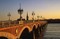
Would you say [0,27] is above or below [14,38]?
above

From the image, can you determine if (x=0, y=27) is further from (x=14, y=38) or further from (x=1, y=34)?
(x=14, y=38)

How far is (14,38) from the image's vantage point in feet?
72.9

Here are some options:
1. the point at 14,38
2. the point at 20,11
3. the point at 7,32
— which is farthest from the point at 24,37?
the point at 7,32

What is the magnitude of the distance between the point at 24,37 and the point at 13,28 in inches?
748

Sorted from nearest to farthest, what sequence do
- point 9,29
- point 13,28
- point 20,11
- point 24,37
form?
point 9,29 < point 13,28 < point 20,11 < point 24,37

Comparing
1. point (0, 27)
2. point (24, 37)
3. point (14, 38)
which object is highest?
point (0, 27)

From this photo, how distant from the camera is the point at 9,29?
2008 centimetres

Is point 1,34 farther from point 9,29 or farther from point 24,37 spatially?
point 24,37

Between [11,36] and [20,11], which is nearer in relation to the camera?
[11,36]

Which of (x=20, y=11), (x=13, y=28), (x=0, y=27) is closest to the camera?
(x=0, y=27)

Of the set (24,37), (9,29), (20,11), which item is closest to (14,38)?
(9,29)

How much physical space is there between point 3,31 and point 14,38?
146 inches

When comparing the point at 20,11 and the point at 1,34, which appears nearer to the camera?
the point at 1,34

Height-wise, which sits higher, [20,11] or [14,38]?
[20,11]
